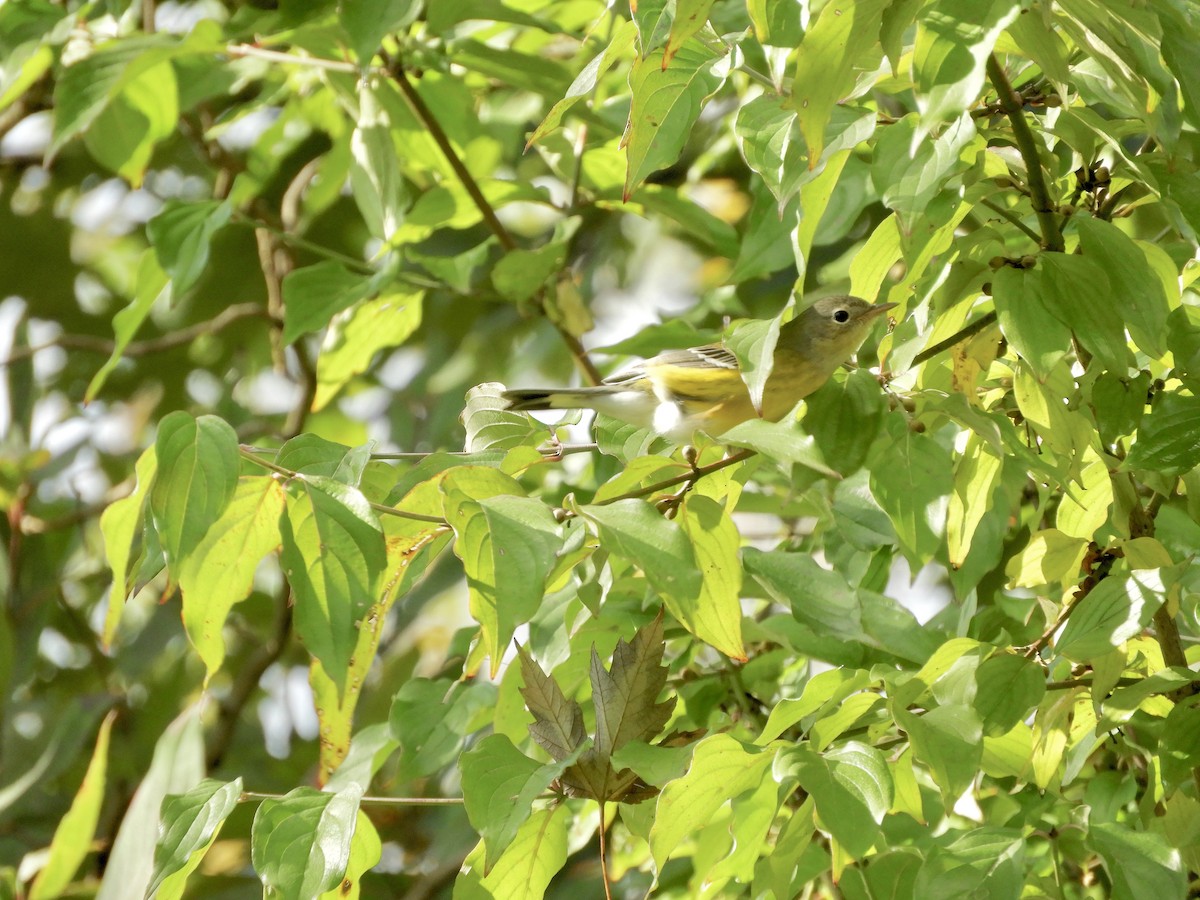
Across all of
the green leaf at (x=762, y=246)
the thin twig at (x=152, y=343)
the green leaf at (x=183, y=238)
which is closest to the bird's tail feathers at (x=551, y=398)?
the green leaf at (x=762, y=246)

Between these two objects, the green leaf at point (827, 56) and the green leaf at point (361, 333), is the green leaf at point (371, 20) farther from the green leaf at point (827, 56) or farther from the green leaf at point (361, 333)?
the green leaf at point (827, 56)

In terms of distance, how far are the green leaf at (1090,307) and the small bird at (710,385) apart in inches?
35.1

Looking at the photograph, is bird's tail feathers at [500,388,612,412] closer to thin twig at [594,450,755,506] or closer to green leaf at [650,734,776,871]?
thin twig at [594,450,755,506]

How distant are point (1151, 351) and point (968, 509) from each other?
36 cm

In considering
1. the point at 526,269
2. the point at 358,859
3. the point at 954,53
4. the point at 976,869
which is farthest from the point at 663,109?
the point at 526,269

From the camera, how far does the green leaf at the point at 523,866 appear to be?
1557mm

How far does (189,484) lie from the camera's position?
1361 millimetres

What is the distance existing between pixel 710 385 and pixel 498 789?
3.66ft

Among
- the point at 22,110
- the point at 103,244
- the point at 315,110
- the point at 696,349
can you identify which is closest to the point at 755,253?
the point at 696,349

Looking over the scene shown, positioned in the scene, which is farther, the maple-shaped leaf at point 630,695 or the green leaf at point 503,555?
the maple-shaped leaf at point 630,695

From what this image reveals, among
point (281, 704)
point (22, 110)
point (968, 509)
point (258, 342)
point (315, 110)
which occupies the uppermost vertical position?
point (968, 509)

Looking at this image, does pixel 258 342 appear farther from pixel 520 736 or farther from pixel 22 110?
pixel 520 736

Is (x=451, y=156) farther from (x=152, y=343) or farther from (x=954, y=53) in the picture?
(x=152, y=343)

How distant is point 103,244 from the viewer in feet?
17.9
